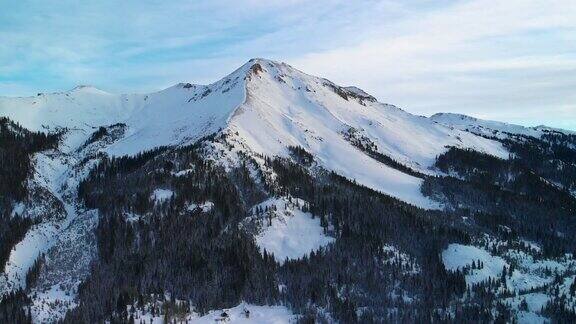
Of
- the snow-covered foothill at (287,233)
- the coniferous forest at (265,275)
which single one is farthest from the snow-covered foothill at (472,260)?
the snow-covered foothill at (287,233)

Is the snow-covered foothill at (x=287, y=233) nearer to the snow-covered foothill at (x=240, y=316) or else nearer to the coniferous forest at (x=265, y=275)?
the coniferous forest at (x=265, y=275)

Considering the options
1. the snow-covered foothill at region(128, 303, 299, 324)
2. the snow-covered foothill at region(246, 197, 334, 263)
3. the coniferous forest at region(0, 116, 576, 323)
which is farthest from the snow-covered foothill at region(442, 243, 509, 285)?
the snow-covered foothill at region(128, 303, 299, 324)

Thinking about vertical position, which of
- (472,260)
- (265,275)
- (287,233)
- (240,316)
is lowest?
(240,316)

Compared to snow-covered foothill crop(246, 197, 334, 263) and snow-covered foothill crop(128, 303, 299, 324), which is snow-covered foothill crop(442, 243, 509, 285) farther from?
snow-covered foothill crop(128, 303, 299, 324)

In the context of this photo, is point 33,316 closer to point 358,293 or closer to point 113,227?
point 113,227

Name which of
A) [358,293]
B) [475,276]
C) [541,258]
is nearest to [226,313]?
[358,293]

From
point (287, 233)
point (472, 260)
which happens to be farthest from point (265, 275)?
point (472, 260)

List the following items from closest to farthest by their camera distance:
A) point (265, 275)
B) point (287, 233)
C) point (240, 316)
Answer: point (240, 316), point (265, 275), point (287, 233)

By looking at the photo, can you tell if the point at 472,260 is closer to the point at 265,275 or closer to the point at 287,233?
the point at 287,233

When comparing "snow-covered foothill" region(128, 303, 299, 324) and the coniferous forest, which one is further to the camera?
the coniferous forest
